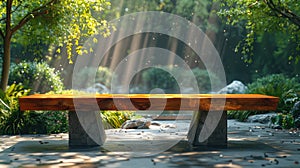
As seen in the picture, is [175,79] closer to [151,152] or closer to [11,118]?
[11,118]

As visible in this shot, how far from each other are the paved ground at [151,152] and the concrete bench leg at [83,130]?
161 millimetres

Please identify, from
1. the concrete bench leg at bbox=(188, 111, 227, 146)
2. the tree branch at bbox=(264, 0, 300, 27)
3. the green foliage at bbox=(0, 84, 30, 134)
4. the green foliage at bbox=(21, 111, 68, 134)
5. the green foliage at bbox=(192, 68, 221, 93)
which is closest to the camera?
the concrete bench leg at bbox=(188, 111, 227, 146)

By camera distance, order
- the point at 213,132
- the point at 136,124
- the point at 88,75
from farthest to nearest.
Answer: the point at 88,75 → the point at 136,124 → the point at 213,132

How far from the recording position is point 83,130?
632cm

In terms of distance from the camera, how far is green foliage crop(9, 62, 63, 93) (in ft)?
41.2

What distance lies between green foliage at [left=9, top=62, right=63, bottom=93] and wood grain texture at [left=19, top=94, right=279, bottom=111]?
22.4 feet

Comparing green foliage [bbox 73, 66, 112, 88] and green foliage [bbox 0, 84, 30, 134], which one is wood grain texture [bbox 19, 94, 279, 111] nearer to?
green foliage [bbox 0, 84, 30, 134]

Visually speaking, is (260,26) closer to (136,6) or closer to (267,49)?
(267,49)

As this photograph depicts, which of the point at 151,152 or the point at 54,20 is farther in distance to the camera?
the point at 54,20

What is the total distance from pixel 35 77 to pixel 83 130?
267 inches

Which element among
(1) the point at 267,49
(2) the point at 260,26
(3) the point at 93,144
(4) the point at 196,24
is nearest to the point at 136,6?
(4) the point at 196,24

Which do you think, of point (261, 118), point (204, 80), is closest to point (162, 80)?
point (204, 80)

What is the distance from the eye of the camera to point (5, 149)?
6.07 meters

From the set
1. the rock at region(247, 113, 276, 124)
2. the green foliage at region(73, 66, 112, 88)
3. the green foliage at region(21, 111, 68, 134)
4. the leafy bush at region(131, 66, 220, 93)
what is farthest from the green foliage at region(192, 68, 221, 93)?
the green foliage at region(21, 111, 68, 134)
